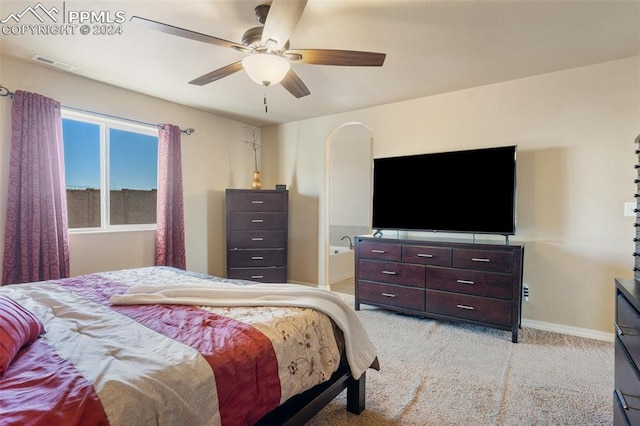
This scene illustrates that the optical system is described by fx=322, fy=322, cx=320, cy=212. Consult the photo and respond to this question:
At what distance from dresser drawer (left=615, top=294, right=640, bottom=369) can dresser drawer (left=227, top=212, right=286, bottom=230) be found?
3517 millimetres

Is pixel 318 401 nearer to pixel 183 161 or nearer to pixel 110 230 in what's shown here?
pixel 110 230

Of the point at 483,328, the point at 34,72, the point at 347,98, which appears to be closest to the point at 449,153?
the point at 347,98

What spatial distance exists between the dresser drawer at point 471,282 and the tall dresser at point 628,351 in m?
1.37

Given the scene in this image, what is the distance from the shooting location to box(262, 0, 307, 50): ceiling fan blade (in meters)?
1.60

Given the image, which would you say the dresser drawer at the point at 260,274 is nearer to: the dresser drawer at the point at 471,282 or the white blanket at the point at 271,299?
the dresser drawer at the point at 471,282

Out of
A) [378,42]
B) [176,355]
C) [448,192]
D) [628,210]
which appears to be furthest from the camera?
[448,192]

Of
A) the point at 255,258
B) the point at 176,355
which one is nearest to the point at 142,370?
the point at 176,355

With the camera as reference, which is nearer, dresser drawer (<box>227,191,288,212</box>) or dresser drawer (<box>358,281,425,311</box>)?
dresser drawer (<box>358,281,425,311</box>)

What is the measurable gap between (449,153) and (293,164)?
2.31 metres

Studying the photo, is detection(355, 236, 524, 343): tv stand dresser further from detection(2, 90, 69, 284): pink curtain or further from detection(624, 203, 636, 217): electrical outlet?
detection(2, 90, 69, 284): pink curtain

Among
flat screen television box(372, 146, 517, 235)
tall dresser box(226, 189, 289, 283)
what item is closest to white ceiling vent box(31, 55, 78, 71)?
tall dresser box(226, 189, 289, 283)

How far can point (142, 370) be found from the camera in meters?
0.98

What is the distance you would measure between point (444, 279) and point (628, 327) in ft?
6.12

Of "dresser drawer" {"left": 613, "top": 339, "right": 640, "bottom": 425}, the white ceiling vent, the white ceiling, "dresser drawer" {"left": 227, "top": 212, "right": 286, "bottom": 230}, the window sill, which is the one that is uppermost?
the white ceiling
